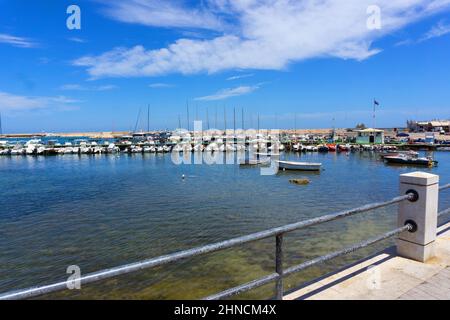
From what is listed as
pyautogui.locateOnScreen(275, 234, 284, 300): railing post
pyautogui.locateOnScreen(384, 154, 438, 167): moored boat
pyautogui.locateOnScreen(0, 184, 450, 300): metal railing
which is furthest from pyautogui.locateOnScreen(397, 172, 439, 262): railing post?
pyautogui.locateOnScreen(384, 154, 438, 167): moored boat

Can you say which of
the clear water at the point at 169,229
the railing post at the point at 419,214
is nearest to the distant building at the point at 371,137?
the clear water at the point at 169,229

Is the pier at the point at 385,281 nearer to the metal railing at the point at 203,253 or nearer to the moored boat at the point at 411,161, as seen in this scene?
the metal railing at the point at 203,253

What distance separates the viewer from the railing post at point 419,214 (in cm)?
463

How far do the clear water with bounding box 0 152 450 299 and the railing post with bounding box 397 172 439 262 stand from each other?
5485 millimetres

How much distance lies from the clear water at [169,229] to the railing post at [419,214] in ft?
18.0

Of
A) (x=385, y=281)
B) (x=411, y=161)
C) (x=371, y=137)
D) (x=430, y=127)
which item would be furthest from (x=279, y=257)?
(x=430, y=127)

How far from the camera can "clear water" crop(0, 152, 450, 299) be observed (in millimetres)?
10656

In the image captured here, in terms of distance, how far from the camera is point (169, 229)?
1655cm

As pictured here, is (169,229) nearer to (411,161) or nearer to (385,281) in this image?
(385,281)

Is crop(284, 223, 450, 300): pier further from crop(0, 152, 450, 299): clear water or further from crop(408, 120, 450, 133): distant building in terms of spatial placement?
crop(408, 120, 450, 133): distant building

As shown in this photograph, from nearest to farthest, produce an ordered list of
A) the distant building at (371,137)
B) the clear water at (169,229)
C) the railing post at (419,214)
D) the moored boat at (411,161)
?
the railing post at (419,214)
the clear water at (169,229)
the moored boat at (411,161)
the distant building at (371,137)

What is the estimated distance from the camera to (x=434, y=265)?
461cm

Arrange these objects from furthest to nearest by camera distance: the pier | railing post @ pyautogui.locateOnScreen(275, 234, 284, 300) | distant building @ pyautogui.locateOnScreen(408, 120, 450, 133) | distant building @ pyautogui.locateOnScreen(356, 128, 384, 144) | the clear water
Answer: distant building @ pyautogui.locateOnScreen(408, 120, 450, 133) → distant building @ pyautogui.locateOnScreen(356, 128, 384, 144) → the clear water → the pier → railing post @ pyautogui.locateOnScreen(275, 234, 284, 300)
